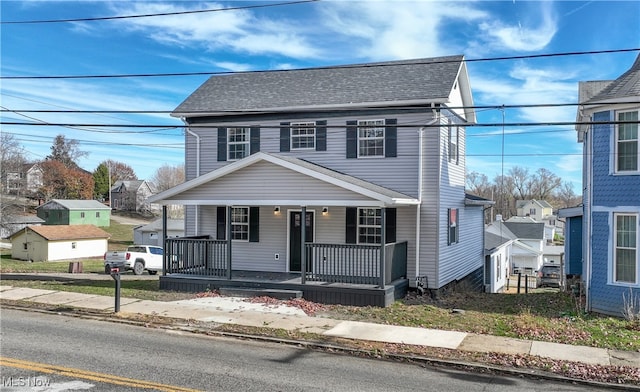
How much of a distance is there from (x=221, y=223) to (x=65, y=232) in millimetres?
35726

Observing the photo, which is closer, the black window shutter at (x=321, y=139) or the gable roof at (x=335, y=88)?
the gable roof at (x=335, y=88)

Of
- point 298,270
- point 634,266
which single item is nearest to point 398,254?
point 298,270

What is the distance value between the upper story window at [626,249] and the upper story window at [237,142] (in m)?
12.0

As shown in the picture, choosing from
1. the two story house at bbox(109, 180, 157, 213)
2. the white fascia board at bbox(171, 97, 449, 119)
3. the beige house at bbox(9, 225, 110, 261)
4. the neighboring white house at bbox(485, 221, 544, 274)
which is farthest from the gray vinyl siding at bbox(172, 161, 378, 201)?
the two story house at bbox(109, 180, 157, 213)

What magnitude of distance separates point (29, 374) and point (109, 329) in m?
3.41

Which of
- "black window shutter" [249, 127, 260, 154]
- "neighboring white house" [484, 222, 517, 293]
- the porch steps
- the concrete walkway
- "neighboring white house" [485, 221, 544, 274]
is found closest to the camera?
the concrete walkway

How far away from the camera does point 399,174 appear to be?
53.2 feet

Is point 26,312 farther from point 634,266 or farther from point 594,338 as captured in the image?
point 634,266

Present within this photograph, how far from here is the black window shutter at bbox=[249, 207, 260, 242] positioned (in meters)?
17.7

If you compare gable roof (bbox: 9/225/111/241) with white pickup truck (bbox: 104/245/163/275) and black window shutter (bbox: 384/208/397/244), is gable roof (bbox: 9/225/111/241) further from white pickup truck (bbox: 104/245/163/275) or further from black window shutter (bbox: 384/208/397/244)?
black window shutter (bbox: 384/208/397/244)

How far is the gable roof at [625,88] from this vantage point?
12477mm

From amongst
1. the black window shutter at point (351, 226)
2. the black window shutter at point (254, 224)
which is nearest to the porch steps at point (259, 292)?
the black window shutter at point (254, 224)

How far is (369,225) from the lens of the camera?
1642cm

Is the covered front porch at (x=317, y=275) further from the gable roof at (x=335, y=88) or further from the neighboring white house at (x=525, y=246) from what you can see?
the neighboring white house at (x=525, y=246)
